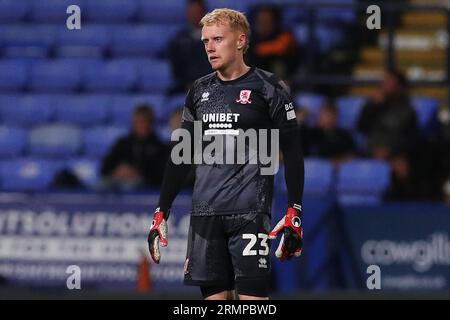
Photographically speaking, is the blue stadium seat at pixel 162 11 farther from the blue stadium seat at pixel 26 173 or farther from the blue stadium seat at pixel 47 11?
the blue stadium seat at pixel 26 173

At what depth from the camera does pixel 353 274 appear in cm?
1120

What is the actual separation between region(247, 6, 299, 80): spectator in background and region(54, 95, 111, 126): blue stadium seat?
2.19 metres

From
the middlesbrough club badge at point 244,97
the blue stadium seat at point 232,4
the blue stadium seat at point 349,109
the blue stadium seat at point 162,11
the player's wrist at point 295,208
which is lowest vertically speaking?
the player's wrist at point 295,208

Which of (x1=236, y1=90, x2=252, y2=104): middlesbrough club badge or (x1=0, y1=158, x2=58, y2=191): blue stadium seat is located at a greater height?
(x1=0, y1=158, x2=58, y2=191): blue stadium seat

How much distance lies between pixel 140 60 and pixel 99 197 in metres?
3.69

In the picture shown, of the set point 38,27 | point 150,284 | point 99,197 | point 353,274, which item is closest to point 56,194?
point 99,197

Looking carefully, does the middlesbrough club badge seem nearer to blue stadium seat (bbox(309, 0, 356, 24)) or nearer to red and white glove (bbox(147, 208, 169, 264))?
red and white glove (bbox(147, 208, 169, 264))

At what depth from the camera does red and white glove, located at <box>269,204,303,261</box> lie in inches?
255

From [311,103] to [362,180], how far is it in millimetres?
1288

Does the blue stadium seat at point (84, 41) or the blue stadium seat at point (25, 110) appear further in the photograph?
the blue stadium seat at point (84, 41)

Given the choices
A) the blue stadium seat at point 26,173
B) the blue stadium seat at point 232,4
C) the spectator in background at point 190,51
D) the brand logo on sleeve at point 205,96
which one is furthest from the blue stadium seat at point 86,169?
the brand logo on sleeve at point 205,96

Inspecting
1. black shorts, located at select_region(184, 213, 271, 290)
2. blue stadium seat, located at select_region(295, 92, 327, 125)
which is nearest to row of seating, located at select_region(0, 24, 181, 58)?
blue stadium seat, located at select_region(295, 92, 327, 125)

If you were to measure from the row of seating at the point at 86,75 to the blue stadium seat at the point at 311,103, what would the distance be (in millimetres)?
1871

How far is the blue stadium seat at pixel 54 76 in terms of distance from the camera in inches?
586
